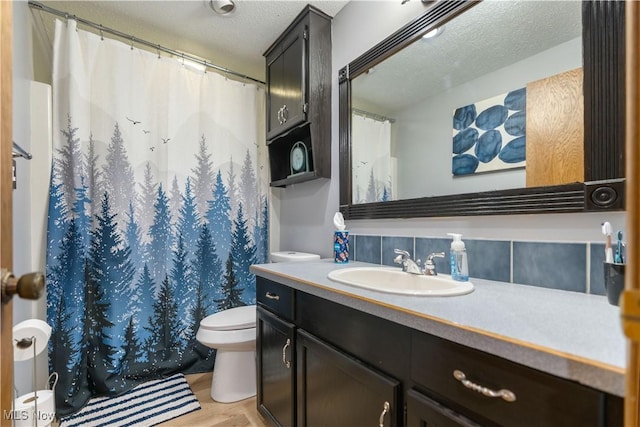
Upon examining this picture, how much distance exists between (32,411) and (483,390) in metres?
1.65

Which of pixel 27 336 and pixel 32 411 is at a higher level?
pixel 27 336

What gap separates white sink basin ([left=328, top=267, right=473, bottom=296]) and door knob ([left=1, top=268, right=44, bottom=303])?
2.64 ft

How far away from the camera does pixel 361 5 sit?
1605 millimetres

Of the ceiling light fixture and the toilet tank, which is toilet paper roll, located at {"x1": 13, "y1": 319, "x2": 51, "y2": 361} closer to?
the toilet tank

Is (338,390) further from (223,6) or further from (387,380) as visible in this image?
(223,6)

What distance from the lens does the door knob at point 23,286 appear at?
0.47 meters

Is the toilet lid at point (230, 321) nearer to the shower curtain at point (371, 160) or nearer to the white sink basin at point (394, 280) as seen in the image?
the white sink basin at point (394, 280)

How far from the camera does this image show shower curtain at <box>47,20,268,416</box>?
1.59m

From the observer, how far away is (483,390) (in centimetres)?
57

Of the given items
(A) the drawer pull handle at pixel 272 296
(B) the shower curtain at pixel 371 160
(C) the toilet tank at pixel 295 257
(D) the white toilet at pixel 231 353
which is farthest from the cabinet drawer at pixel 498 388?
(D) the white toilet at pixel 231 353

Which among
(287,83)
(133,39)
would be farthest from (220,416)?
(133,39)

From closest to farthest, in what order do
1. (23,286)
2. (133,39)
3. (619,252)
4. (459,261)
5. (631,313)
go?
(631,313)
(23,286)
(619,252)
(459,261)
(133,39)

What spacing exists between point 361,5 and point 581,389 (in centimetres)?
190

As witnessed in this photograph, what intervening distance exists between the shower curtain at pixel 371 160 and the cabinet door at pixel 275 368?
2.70 ft
